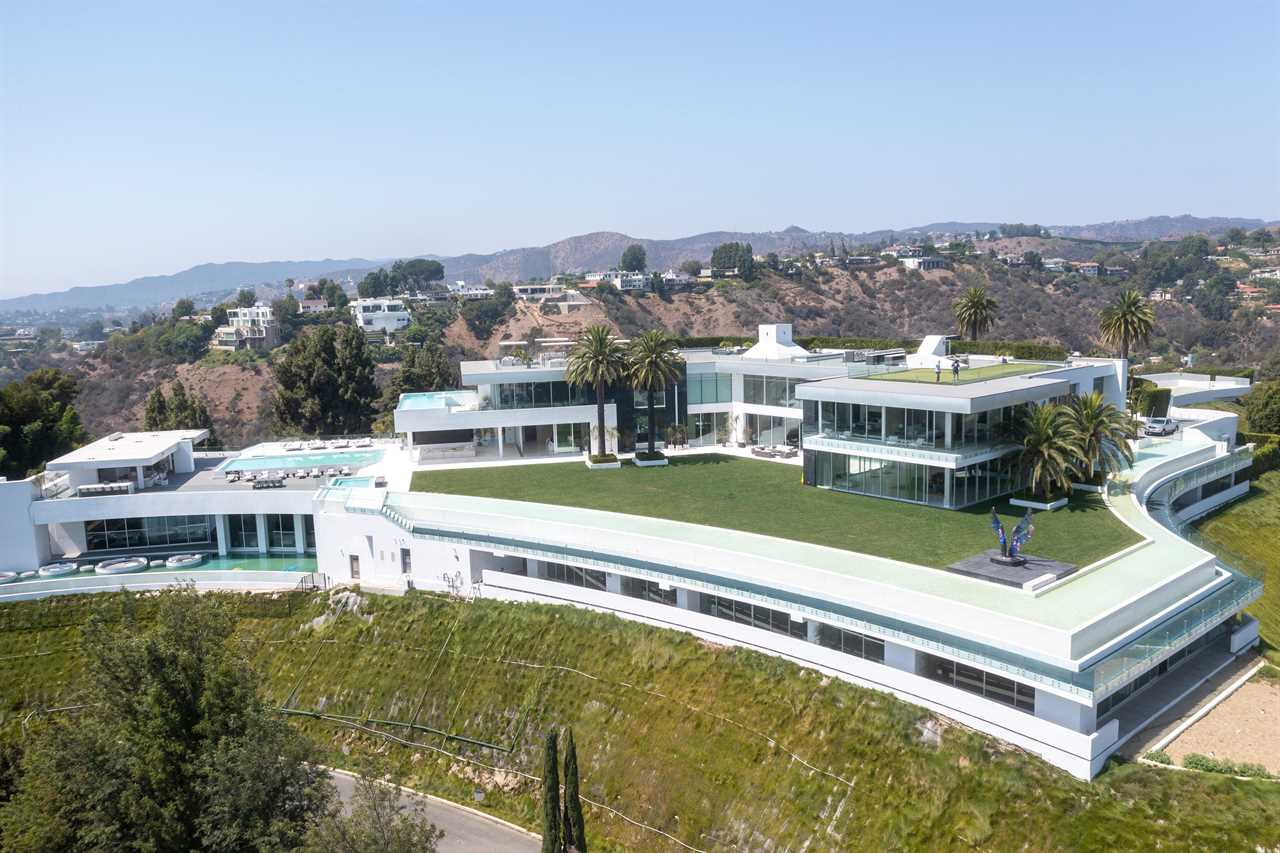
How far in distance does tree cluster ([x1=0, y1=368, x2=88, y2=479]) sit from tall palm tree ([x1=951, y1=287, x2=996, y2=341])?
5522 centimetres

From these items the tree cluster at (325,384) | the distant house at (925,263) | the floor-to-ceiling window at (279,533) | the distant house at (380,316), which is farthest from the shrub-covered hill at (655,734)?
the distant house at (925,263)

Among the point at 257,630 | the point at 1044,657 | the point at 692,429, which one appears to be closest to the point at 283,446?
the point at 257,630

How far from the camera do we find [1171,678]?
2558cm

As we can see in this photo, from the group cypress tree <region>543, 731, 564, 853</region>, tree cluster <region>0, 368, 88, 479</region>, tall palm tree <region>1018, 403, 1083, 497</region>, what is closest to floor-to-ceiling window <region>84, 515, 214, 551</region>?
tree cluster <region>0, 368, 88, 479</region>

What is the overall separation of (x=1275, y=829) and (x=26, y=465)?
5884 centimetres

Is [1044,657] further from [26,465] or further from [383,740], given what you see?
[26,465]

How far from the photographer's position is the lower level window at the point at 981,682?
75.2 feet

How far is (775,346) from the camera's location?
171 feet

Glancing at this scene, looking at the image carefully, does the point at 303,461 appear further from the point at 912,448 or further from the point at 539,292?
the point at 539,292

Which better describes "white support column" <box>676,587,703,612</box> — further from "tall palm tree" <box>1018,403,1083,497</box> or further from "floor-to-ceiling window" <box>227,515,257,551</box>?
"floor-to-ceiling window" <box>227,515,257,551</box>

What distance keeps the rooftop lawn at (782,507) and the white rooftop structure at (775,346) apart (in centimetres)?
758

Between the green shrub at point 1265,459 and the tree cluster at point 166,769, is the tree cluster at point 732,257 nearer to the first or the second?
the green shrub at point 1265,459

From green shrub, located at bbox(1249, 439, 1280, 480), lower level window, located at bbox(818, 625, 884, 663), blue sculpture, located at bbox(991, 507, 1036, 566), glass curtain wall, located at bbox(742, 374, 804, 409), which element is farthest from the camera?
glass curtain wall, located at bbox(742, 374, 804, 409)

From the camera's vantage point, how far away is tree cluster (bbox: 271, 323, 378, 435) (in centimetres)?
5794
